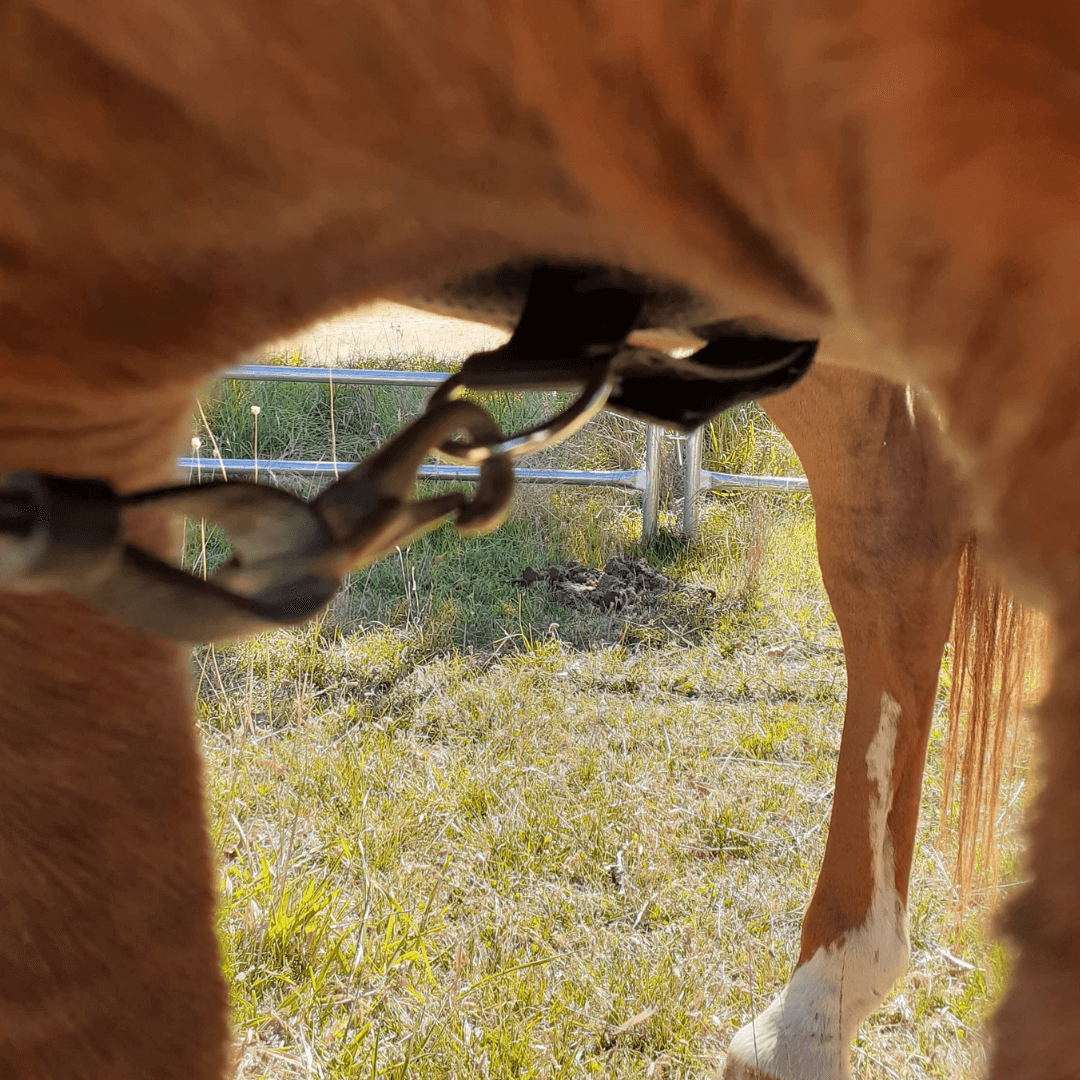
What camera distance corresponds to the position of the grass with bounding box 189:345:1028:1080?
106 centimetres

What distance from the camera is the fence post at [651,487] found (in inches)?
98.6

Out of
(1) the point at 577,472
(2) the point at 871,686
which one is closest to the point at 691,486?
(1) the point at 577,472

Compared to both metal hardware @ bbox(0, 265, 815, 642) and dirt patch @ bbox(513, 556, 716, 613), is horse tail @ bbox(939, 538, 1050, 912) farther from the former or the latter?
dirt patch @ bbox(513, 556, 716, 613)

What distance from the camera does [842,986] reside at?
101 cm

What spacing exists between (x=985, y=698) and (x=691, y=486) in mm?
1536

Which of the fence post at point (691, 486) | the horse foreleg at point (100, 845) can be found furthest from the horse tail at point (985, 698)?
the fence post at point (691, 486)

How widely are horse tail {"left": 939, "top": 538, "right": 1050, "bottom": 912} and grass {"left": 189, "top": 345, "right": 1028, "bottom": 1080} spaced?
0.14 metres

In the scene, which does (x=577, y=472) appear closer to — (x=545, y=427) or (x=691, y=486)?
(x=691, y=486)

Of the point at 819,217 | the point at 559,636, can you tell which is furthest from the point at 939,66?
the point at 559,636

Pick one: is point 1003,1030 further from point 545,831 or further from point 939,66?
point 545,831

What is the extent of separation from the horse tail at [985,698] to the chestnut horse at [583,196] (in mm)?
778

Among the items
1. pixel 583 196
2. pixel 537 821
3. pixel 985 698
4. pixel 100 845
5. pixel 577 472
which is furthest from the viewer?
pixel 577 472

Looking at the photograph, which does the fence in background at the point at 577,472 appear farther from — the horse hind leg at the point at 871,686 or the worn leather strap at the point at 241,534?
the worn leather strap at the point at 241,534

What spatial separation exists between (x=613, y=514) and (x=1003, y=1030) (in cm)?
245
